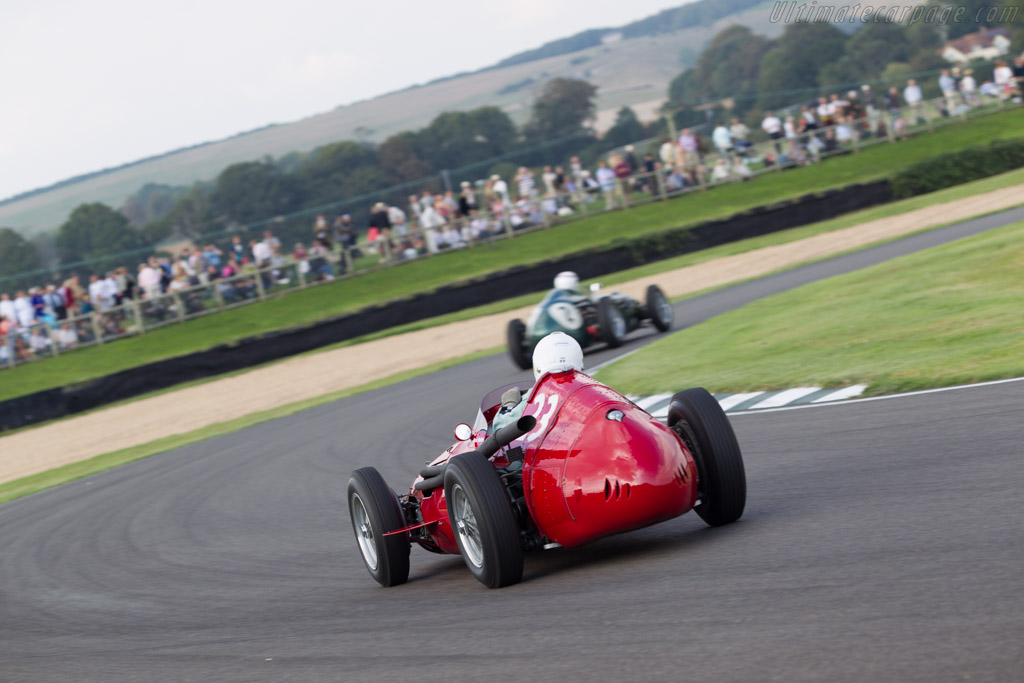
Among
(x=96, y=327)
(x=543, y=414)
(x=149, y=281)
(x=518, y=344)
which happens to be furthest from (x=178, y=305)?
(x=543, y=414)

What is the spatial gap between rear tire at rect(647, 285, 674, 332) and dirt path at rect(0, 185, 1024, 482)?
4.91 metres

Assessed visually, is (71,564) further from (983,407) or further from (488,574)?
(983,407)

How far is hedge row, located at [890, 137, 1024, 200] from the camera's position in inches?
1232

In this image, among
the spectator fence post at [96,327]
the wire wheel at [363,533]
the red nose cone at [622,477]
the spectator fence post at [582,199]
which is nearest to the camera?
the red nose cone at [622,477]

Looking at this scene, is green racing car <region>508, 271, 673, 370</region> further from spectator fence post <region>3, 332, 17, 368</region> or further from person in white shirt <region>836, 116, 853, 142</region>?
person in white shirt <region>836, 116, 853, 142</region>

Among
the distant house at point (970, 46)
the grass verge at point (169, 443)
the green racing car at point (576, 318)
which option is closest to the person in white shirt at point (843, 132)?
the grass verge at point (169, 443)

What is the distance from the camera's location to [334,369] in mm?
22656

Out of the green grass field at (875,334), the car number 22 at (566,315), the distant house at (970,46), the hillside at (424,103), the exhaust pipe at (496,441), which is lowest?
the green grass field at (875,334)

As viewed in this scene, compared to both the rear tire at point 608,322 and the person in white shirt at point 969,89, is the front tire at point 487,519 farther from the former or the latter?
the person in white shirt at point 969,89

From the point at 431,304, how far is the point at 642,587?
23.0m

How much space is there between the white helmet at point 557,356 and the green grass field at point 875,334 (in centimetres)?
400

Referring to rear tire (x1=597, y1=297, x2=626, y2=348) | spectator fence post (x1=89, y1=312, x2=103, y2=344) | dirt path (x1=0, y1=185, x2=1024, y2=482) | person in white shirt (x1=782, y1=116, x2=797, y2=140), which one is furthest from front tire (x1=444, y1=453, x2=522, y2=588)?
person in white shirt (x1=782, y1=116, x2=797, y2=140)

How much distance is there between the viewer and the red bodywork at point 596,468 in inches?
204

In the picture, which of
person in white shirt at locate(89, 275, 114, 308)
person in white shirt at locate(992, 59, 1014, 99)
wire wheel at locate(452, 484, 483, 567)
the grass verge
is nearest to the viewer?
wire wheel at locate(452, 484, 483, 567)
